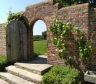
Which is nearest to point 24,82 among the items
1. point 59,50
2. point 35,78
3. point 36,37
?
point 35,78

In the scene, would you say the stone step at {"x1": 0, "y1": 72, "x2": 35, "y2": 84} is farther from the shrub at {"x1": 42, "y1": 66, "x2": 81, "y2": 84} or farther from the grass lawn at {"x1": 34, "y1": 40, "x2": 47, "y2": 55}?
the grass lawn at {"x1": 34, "y1": 40, "x2": 47, "y2": 55}

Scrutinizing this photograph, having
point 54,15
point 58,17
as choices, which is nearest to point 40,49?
point 54,15

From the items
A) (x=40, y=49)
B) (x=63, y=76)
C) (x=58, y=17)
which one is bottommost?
(x=63, y=76)

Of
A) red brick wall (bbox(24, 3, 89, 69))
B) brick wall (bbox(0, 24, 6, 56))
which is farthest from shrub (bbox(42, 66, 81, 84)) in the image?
brick wall (bbox(0, 24, 6, 56))

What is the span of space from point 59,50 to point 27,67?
2.04 meters

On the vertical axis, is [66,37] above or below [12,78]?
above

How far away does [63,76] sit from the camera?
8.77 meters

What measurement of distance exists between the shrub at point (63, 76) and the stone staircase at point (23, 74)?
60cm

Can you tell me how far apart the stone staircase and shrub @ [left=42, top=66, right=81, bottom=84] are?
1.96 ft

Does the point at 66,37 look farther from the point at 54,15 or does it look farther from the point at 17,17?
the point at 17,17

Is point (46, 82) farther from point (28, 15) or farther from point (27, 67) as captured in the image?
point (28, 15)

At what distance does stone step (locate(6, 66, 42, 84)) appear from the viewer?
9522 mm

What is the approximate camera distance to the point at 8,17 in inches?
516

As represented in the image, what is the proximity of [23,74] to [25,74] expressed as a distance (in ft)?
0.33
